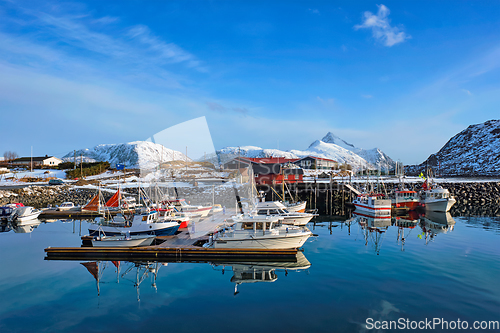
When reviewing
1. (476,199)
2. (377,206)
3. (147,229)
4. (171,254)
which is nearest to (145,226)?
(147,229)

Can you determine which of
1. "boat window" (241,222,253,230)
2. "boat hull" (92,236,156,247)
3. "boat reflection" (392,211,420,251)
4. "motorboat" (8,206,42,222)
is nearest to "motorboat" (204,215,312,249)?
"boat window" (241,222,253,230)

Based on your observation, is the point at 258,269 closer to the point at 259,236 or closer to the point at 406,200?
the point at 259,236

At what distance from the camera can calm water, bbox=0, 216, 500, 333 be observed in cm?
1200

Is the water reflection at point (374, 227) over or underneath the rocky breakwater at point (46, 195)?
underneath

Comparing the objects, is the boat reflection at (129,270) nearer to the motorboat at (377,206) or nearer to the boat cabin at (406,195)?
the motorboat at (377,206)

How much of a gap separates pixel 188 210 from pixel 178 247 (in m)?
15.7

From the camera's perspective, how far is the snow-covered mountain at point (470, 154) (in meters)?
145

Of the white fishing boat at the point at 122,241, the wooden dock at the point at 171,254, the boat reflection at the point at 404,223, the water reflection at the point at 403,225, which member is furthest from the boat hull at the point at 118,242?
the boat reflection at the point at 404,223

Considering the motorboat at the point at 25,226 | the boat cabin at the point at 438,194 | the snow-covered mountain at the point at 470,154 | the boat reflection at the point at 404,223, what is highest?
the snow-covered mountain at the point at 470,154

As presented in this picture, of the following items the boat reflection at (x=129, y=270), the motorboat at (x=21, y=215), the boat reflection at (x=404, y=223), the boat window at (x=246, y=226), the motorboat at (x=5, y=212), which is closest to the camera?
the boat reflection at (x=129, y=270)

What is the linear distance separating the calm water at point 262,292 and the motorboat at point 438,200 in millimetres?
21346

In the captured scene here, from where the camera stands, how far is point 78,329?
38.0 feet

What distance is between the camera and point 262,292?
14.9m

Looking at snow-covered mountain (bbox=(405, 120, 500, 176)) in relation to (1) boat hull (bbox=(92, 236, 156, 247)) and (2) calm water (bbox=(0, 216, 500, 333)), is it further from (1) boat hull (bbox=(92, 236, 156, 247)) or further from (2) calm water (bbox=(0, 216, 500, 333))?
(1) boat hull (bbox=(92, 236, 156, 247))
